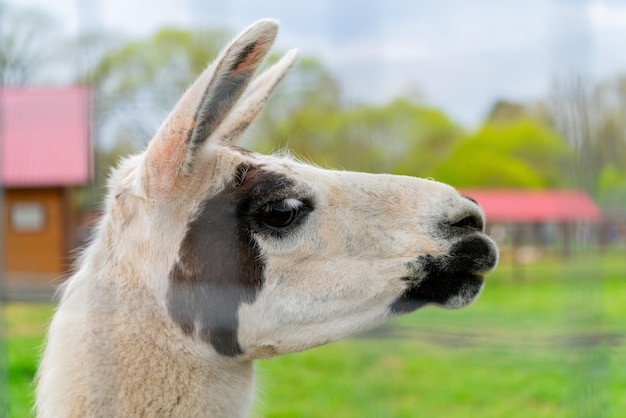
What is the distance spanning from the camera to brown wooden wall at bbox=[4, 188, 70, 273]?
358 centimetres

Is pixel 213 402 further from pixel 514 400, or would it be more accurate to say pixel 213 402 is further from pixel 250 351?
pixel 514 400

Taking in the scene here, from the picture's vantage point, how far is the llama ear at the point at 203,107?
5.14 feet

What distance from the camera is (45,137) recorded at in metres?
3.85

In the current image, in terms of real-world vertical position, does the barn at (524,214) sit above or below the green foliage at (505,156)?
below

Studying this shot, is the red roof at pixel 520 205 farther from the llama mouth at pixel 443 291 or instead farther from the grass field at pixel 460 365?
the llama mouth at pixel 443 291

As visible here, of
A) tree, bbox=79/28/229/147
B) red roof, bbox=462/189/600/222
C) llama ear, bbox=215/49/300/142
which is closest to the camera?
llama ear, bbox=215/49/300/142

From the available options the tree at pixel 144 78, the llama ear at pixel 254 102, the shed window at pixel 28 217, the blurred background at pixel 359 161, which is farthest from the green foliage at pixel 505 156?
the llama ear at pixel 254 102

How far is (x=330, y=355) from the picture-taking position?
5.84m

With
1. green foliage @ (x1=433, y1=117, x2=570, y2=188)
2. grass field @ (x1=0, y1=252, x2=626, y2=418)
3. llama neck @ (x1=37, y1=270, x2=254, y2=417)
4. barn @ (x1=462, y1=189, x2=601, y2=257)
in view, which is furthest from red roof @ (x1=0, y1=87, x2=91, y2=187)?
barn @ (x1=462, y1=189, x2=601, y2=257)

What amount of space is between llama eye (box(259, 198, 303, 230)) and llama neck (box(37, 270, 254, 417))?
0.34 meters

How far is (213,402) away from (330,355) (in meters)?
4.18

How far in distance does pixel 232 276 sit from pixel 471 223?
1.89 feet

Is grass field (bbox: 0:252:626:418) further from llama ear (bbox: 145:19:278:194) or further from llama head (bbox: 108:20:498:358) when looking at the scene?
llama ear (bbox: 145:19:278:194)

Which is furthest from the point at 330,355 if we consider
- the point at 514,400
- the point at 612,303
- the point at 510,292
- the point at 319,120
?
the point at 510,292
